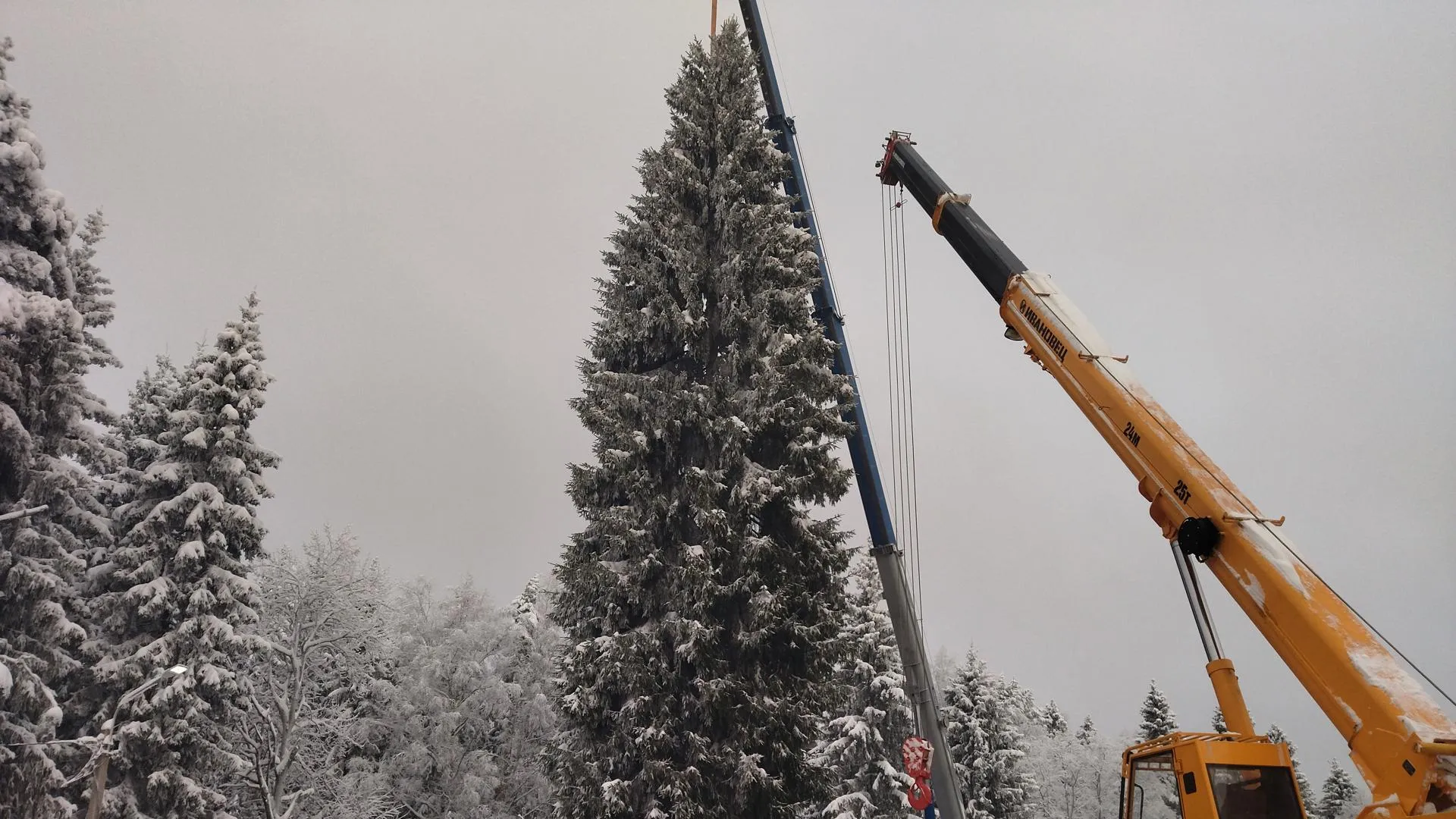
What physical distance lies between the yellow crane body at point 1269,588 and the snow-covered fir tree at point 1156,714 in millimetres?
36932

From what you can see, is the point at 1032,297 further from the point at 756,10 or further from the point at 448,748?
the point at 448,748

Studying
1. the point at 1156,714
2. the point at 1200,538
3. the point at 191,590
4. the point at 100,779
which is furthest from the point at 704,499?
the point at 1156,714

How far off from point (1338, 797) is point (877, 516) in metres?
55.8

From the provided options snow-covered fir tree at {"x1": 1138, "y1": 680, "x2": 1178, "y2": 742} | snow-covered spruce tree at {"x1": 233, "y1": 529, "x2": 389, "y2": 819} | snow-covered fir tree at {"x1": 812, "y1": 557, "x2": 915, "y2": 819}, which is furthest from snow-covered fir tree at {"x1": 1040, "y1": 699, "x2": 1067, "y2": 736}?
snow-covered spruce tree at {"x1": 233, "y1": 529, "x2": 389, "y2": 819}

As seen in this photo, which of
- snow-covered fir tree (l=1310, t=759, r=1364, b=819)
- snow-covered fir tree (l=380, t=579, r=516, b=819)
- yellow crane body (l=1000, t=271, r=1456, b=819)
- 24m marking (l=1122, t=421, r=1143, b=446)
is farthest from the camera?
snow-covered fir tree (l=1310, t=759, r=1364, b=819)

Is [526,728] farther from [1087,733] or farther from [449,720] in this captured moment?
[1087,733]

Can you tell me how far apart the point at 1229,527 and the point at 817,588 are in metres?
8.27

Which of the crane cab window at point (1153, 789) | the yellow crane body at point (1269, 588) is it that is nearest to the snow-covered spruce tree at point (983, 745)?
the yellow crane body at point (1269, 588)

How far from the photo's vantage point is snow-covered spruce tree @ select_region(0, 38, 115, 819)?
615 inches

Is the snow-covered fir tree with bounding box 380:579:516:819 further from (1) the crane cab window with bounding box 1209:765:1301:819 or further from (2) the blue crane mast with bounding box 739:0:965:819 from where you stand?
(1) the crane cab window with bounding box 1209:765:1301:819

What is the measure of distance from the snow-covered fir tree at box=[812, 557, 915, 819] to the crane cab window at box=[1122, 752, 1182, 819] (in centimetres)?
1721

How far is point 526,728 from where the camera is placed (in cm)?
3166

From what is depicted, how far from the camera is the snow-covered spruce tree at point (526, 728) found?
98.6 feet

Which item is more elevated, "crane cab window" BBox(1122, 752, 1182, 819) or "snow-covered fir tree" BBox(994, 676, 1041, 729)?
"snow-covered fir tree" BBox(994, 676, 1041, 729)
